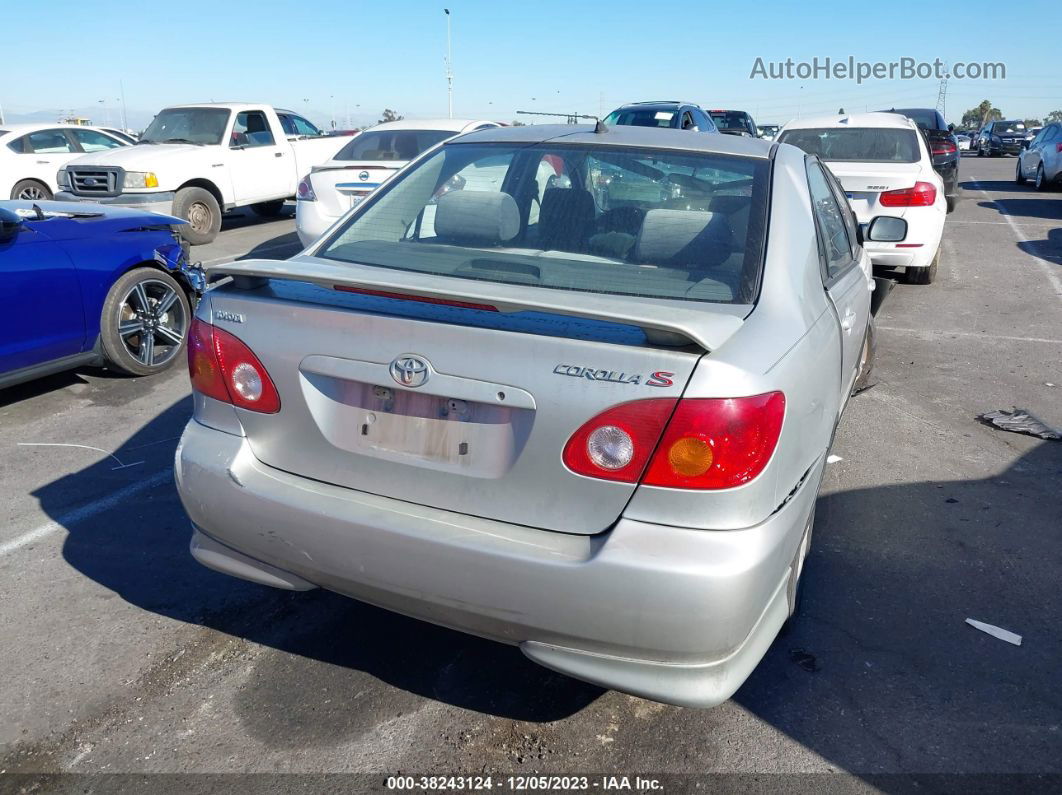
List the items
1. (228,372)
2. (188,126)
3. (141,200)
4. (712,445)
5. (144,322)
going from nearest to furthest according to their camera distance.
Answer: (712,445)
(228,372)
(144,322)
(141,200)
(188,126)

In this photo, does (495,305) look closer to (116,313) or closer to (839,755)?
(839,755)

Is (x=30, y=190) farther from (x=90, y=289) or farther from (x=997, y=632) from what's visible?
(x=997, y=632)

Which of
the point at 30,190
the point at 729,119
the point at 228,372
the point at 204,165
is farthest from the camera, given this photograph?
the point at 729,119

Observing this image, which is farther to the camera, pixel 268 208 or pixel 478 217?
pixel 268 208

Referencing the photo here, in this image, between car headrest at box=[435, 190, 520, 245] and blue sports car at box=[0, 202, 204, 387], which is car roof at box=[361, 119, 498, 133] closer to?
blue sports car at box=[0, 202, 204, 387]

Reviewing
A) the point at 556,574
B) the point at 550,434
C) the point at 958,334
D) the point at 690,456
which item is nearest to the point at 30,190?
the point at 958,334

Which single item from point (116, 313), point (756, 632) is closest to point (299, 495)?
point (756, 632)

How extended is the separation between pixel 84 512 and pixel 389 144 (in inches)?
290

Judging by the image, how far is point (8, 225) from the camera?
4.99 metres

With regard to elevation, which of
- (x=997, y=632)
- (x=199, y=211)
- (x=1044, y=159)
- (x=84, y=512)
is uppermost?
(x=1044, y=159)

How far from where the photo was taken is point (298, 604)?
11.3 feet

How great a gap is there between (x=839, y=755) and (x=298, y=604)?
6.49 ft

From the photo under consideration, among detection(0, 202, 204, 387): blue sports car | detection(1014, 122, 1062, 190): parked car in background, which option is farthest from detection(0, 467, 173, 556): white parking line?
detection(1014, 122, 1062, 190): parked car in background

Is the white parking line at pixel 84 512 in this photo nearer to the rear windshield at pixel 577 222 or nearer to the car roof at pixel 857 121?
the rear windshield at pixel 577 222
